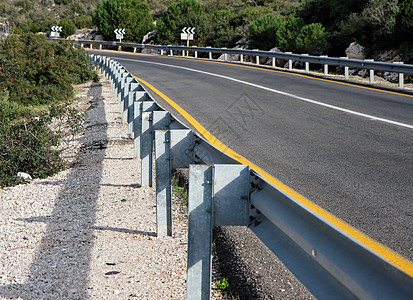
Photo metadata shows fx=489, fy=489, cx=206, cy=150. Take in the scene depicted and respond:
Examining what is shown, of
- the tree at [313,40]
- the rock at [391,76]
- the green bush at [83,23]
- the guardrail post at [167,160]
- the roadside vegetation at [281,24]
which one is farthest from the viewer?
the green bush at [83,23]

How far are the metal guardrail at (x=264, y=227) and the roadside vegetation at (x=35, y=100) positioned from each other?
368 cm

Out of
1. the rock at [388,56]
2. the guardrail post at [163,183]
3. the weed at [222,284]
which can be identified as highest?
the rock at [388,56]

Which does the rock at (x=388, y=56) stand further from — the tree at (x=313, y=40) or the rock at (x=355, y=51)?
the tree at (x=313, y=40)

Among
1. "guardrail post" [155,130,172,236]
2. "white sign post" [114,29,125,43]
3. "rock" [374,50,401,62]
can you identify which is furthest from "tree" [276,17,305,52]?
"guardrail post" [155,130,172,236]

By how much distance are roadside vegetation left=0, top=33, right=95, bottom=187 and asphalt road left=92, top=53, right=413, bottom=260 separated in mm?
2933

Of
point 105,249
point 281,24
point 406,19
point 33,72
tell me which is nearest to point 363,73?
point 406,19

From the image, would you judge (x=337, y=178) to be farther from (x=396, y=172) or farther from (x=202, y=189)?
(x=202, y=189)

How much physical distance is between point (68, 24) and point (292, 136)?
69999 millimetres

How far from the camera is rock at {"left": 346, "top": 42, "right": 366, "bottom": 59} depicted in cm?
2549

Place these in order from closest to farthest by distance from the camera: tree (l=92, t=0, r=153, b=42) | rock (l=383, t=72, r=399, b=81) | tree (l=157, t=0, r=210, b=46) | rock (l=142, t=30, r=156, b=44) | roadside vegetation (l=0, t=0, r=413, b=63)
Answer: rock (l=383, t=72, r=399, b=81)
roadside vegetation (l=0, t=0, r=413, b=63)
tree (l=157, t=0, r=210, b=46)
rock (l=142, t=30, r=156, b=44)
tree (l=92, t=0, r=153, b=42)

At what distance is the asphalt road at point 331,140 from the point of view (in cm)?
489

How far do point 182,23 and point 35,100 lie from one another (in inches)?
1366

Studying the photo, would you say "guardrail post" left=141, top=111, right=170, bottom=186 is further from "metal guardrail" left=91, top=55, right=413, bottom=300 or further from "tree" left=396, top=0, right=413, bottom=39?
"tree" left=396, top=0, right=413, bottom=39

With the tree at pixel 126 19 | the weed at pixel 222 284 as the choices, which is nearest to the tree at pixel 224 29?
the tree at pixel 126 19
